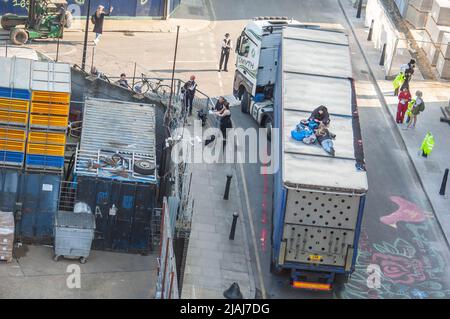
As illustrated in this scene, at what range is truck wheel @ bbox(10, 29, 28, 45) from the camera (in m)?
51.8

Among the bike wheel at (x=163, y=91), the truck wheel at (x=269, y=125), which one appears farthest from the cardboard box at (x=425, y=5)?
the bike wheel at (x=163, y=91)

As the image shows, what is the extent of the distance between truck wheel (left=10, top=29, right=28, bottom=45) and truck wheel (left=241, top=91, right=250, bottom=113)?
973 cm

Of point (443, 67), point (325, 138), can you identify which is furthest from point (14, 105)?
point (443, 67)

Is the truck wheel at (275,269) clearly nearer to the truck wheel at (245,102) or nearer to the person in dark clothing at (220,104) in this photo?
the person in dark clothing at (220,104)

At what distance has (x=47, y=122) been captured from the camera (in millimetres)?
36719

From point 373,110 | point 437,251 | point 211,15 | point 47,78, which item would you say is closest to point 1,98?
point 47,78

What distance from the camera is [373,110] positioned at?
5003cm

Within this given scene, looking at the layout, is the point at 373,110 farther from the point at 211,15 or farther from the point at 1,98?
the point at 1,98

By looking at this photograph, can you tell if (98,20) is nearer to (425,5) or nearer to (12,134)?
(425,5)

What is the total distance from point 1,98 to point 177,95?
9928mm

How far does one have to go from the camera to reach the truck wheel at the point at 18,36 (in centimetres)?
5175

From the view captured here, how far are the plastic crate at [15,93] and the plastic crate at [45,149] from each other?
141 cm

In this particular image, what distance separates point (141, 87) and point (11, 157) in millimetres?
10816

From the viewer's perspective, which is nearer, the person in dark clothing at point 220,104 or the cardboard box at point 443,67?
the person in dark clothing at point 220,104
